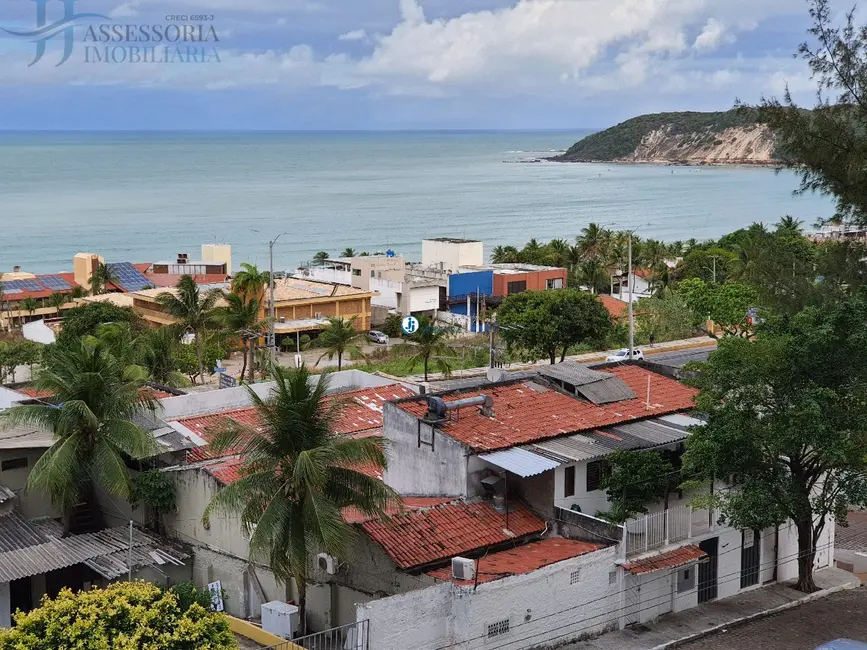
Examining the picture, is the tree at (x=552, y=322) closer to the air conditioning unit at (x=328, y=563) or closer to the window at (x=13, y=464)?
the window at (x=13, y=464)

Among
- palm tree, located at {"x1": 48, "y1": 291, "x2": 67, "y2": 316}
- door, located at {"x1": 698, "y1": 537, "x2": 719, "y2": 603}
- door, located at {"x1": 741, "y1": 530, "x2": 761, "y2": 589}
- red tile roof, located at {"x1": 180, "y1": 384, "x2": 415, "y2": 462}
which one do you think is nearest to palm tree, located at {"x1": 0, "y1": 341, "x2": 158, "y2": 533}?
red tile roof, located at {"x1": 180, "y1": 384, "x2": 415, "y2": 462}

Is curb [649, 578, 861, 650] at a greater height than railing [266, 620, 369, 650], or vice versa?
railing [266, 620, 369, 650]

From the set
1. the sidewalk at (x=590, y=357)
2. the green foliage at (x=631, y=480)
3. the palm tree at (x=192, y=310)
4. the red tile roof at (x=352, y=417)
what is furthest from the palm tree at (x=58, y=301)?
the green foliage at (x=631, y=480)

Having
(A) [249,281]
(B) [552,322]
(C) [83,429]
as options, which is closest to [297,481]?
(C) [83,429]

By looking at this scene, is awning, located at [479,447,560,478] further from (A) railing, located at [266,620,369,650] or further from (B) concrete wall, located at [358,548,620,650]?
(A) railing, located at [266,620,369,650]

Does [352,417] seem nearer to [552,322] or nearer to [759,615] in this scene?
[759,615]

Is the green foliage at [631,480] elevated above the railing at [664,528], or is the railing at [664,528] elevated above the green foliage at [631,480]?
the green foliage at [631,480]
